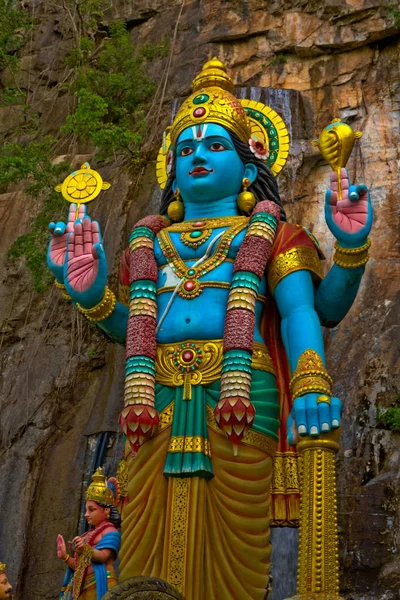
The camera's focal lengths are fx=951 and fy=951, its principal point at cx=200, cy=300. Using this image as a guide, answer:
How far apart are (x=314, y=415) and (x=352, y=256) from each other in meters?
0.96

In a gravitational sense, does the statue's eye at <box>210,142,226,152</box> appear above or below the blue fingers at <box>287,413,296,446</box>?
above

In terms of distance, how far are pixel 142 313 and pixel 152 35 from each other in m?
8.07

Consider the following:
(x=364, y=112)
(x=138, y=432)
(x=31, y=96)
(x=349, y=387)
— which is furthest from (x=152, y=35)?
(x=138, y=432)

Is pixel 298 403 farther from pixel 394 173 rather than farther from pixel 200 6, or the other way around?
pixel 200 6

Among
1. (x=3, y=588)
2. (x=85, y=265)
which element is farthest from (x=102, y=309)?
(x=3, y=588)

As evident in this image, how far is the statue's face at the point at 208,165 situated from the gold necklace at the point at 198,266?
0.27 m

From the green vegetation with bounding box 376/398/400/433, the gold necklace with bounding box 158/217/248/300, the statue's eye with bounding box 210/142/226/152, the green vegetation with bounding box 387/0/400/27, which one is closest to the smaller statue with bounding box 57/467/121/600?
the gold necklace with bounding box 158/217/248/300

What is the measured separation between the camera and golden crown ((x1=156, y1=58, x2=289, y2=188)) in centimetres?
583

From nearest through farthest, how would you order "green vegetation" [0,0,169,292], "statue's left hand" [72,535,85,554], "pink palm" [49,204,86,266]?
1. "pink palm" [49,204,86,266]
2. "statue's left hand" [72,535,85,554]
3. "green vegetation" [0,0,169,292]

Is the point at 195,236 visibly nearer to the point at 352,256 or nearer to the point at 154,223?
the point at 154,223

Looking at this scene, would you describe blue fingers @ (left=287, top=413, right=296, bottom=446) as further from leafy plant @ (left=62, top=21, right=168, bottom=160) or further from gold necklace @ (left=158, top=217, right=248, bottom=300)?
leafy plant @ (left=62, top=21, right=168, bottom=160)

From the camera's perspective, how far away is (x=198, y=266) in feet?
17.7

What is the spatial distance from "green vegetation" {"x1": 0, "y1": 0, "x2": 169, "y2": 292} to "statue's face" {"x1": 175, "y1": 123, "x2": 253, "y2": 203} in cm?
457

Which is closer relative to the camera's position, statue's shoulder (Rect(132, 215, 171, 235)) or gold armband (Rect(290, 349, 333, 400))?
gold armband (Rect(290, 349, 333, 400))
